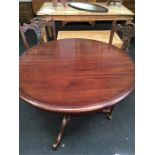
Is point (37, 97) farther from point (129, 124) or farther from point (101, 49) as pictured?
point (129, 124)

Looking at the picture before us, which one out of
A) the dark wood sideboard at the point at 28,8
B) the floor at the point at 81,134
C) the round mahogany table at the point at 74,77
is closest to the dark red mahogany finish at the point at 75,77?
the round mahogany table at the point at 74,77

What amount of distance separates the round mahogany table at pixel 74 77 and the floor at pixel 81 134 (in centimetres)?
13

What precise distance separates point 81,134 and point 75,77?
0.70m

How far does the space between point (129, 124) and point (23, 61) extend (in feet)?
3.81

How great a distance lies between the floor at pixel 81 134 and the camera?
5.54ft

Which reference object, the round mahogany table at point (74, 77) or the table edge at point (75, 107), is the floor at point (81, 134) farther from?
the table edge at point (75, 107)

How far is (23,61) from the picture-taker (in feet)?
5.15

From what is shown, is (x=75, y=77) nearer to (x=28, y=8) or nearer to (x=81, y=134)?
(x=81, y=134)

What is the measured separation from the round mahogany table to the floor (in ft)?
0.41

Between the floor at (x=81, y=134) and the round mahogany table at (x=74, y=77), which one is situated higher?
the round mahogany table at (x=74, y=77)

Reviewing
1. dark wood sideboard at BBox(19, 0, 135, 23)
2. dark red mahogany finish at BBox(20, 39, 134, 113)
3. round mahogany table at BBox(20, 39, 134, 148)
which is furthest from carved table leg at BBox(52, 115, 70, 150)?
dark wood sideboard at BBox(19, 0, 135, 23)

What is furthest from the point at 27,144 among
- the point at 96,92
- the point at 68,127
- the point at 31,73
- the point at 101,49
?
the point at 101,49

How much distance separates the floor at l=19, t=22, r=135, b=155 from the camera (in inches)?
66.4
